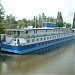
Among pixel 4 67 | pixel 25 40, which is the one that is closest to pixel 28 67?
pixel 4 67

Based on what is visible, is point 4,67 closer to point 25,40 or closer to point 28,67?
point 28,67

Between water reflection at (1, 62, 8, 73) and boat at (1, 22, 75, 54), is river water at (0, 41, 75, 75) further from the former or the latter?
boat at (1, 22, 75, 54)

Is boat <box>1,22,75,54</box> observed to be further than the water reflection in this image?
Result: Yes

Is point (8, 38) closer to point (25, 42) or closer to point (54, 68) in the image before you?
point (25, 42)

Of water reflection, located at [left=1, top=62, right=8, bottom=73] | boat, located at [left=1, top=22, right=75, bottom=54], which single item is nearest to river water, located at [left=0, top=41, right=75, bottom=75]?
water reflection, located at [left=1, top=62, right=8, bottom=73]

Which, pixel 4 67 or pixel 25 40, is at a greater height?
pixel 25 40

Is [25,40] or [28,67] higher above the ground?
[25,40]

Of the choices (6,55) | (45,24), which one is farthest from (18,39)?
(45,24)

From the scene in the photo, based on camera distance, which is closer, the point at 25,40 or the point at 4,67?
the point at 4,67

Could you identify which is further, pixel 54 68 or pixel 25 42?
pixel 25 42

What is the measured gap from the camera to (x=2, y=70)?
27.8 ft

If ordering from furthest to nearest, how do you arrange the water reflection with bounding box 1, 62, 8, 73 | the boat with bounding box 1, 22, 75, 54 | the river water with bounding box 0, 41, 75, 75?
1. the boat with bounding box 1, 22, 75, 54
2. the water reflection with bounding box 1, 62, 8, 73
3. the river water with bounding box 0, 41, 75, 75

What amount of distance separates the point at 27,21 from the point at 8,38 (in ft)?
50.4

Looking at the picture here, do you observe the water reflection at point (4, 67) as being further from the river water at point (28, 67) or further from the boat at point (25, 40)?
the boat at point (25, 40)
